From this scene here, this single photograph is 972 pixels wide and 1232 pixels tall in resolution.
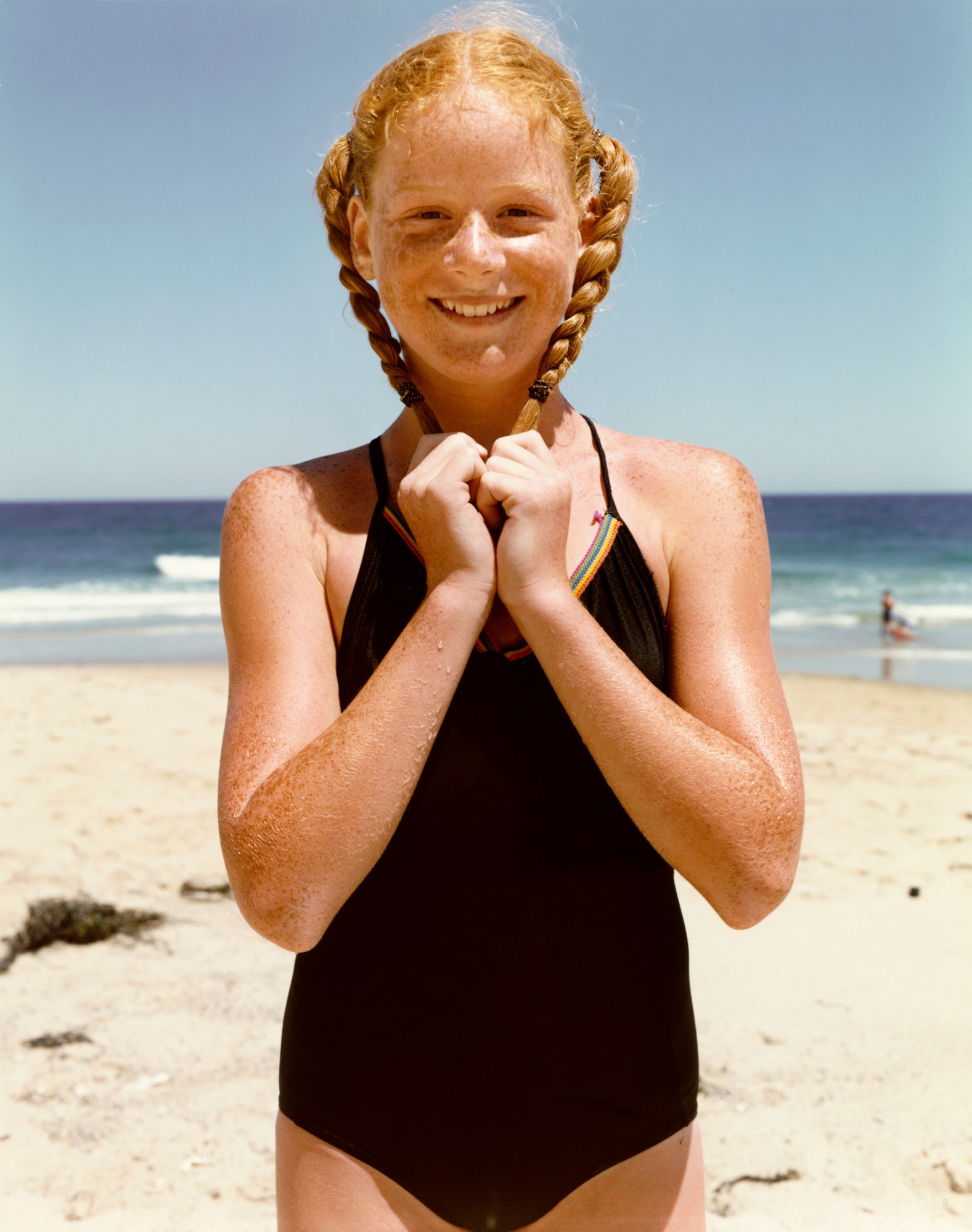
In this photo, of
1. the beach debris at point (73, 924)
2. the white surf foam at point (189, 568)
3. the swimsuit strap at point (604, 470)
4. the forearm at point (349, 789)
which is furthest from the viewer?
the white surf foam at point (189, 568)

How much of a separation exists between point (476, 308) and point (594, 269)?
0.23m

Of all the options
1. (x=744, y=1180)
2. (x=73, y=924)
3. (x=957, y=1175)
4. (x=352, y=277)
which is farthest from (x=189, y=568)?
(x=352, y=277)

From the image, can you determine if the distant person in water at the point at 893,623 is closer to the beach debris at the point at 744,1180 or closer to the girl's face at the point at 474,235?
the beach debris at the point at 744,1180

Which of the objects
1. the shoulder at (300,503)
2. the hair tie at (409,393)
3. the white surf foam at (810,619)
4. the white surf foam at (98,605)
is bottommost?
the white surf foam at (98,605)

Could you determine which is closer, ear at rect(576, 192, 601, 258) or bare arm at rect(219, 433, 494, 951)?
bare arm at rect(219, 433, 494, 951)

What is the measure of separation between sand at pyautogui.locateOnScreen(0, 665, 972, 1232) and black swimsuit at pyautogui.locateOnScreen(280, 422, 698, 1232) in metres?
2.22

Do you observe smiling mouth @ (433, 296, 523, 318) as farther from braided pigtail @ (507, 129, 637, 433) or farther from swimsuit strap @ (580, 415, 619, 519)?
swimsuit strap @ (580, 415, 619, 519)

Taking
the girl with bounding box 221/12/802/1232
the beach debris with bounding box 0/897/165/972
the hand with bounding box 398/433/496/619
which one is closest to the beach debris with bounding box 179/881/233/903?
the beach debris with bounding box 0/897/165/972

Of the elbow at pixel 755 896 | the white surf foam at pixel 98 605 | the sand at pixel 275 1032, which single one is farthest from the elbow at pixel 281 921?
the white surf foam at pixel 98 605

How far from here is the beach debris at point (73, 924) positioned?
500 cm

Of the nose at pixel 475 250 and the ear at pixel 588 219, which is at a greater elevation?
the ear at pixel 588 219

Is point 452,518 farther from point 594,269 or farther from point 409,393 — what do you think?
point 594,269

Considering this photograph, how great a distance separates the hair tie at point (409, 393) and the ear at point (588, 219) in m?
0.31

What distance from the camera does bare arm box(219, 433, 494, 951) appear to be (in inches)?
53.3
